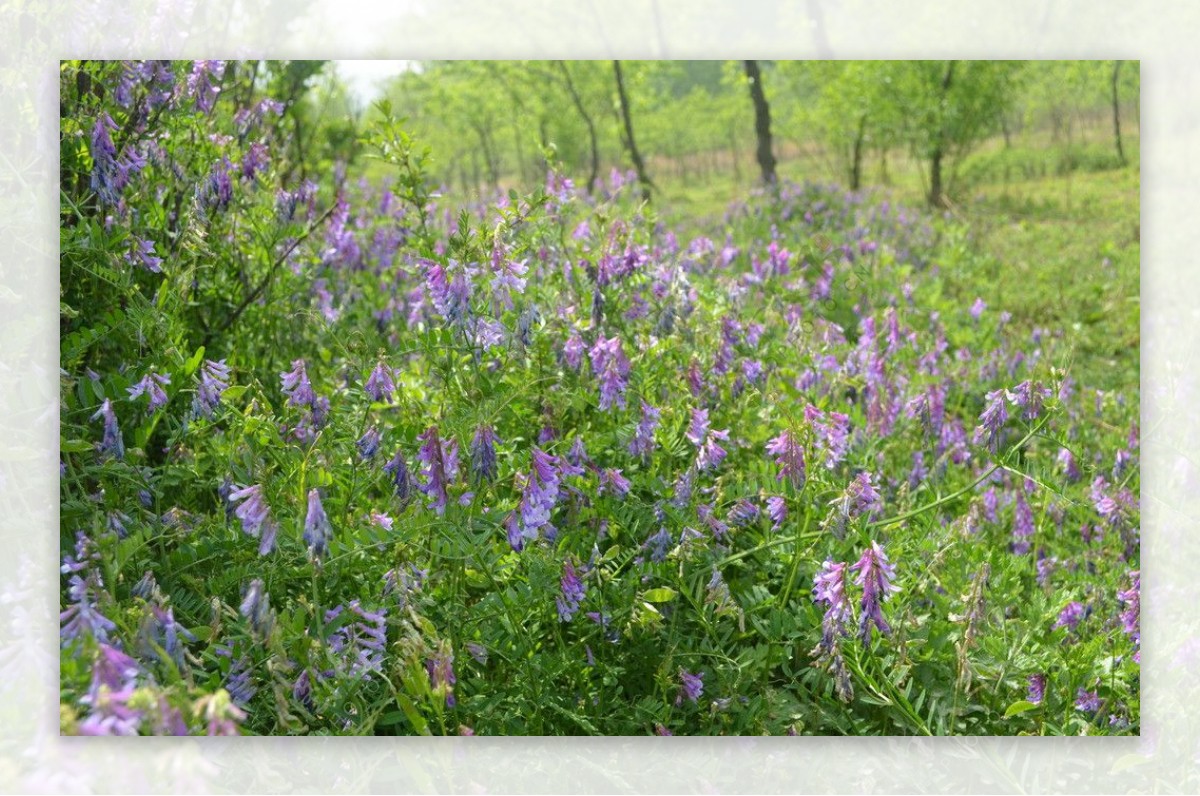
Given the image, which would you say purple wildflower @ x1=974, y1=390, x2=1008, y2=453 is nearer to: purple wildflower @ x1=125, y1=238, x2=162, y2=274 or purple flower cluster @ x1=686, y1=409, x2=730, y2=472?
purple flower cluster @ x1=686, y1=409, x2=730, y2=472

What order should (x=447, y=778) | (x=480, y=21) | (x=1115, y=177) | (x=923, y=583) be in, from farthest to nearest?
(x=1115, y=177) → (x=480, y=21) → (x=923, y=583) → (x=447, y=778)

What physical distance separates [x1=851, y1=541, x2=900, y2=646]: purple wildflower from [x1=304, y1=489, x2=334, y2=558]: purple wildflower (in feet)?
3.14

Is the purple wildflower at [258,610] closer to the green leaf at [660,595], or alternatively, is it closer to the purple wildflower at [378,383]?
the purple wildflower at [378,383]

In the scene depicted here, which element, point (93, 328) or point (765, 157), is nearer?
point (93, 328)

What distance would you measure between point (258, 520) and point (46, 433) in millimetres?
838

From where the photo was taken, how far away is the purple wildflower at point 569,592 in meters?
1.99

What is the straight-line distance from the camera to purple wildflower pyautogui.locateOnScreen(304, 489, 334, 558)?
5.56 feet

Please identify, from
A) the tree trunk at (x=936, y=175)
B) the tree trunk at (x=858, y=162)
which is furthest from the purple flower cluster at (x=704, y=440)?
the tree trunk at (x=858, y=162)

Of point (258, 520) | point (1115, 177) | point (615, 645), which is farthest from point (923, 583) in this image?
point (1115, 177)

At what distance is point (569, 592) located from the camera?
1994 millimetres

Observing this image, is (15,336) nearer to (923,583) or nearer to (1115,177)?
(923,583)

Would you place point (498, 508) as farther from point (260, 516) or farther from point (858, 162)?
point (858, 162)

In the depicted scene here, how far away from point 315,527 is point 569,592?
19.8 inches

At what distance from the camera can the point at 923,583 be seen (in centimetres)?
232
